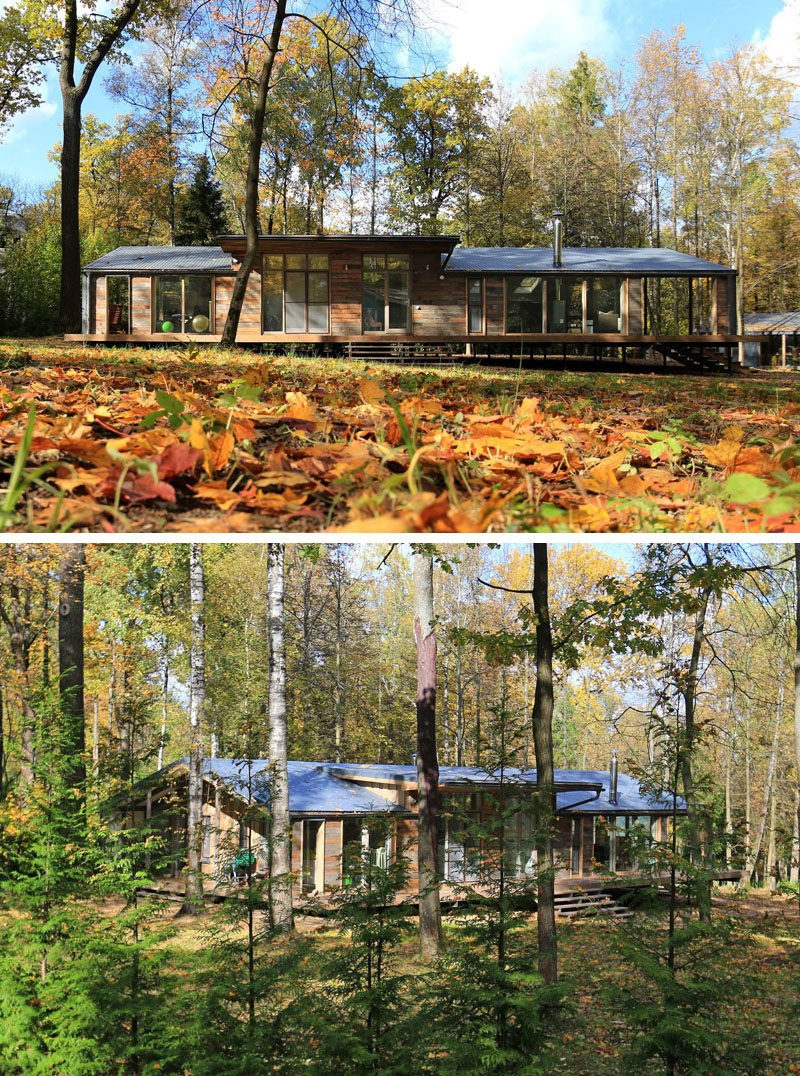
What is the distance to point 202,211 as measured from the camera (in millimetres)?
28797

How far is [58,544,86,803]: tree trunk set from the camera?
17.3 feet

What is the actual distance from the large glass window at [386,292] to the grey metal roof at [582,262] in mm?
1160

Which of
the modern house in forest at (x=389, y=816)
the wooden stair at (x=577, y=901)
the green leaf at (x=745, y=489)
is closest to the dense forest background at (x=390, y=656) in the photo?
the modern house in forest at (x=389, y=816)

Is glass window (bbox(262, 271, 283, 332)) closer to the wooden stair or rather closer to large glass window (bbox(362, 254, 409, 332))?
large glass window (bbox(362, 254, 409, 332))

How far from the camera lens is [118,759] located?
17.8 feet

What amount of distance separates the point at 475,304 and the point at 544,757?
15.7 m

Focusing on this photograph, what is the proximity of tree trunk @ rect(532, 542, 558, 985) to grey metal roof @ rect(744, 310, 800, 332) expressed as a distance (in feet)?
102

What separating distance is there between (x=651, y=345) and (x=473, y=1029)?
57.6 feet

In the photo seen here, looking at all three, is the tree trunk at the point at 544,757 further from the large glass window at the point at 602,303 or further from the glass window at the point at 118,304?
the glass window at the point at 118,304

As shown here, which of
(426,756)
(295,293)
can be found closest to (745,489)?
(426,756)

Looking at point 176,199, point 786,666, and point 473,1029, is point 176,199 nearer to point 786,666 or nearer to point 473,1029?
point 786,666

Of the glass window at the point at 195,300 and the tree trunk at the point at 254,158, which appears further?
the glass window at the point at 195,300

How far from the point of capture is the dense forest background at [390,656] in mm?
5453

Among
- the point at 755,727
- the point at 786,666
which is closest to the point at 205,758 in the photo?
the point at 786,666
